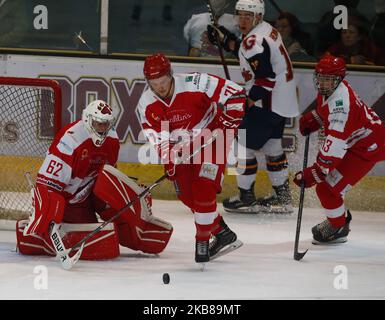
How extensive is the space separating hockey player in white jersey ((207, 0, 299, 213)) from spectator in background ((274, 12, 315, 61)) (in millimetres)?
319

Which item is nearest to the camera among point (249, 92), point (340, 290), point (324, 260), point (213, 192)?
point (340, 290)

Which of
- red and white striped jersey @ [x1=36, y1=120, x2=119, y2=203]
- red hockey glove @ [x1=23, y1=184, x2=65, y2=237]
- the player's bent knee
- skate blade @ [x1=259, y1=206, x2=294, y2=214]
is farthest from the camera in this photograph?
skate blade @ [x1=259, y1=206, x2=294, y2=214]

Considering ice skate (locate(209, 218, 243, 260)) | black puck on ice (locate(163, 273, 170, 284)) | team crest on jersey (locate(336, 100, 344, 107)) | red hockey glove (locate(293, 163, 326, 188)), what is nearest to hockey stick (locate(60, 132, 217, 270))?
ice skate (locate(209, 218, 243, 260))

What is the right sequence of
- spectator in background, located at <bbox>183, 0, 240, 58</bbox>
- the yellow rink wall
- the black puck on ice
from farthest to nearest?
spectator in background, located at <bbox>183, 0, 240, 58</bbox>
the yellow rink wall
the black puck on ice

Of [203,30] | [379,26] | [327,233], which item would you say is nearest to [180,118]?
[327,233]

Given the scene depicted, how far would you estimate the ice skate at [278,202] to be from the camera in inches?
283

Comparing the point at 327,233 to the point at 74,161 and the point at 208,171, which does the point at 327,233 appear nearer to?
the point at 208,171

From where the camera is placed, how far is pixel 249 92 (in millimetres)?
7105

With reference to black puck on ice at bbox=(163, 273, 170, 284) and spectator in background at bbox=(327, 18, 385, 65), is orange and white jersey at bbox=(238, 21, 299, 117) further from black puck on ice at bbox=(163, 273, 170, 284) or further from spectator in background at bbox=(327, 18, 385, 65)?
black puck on ice at bbox=(163, 273, 170, 284)

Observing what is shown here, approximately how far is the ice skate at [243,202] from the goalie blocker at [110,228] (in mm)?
1327

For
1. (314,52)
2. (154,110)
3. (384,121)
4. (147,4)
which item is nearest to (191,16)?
(147,4)

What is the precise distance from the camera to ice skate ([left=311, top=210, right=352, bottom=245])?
6.33 metres

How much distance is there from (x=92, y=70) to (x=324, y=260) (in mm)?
2215

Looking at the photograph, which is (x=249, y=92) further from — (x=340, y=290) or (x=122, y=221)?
(x=340, y=290)
